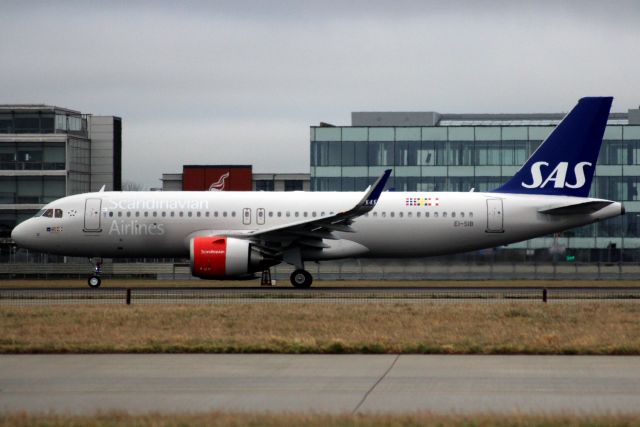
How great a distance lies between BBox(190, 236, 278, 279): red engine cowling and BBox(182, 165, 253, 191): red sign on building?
3185 centimetres

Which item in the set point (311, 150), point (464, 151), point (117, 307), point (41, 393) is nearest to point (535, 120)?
point (464, 151)

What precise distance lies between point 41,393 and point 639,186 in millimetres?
54331

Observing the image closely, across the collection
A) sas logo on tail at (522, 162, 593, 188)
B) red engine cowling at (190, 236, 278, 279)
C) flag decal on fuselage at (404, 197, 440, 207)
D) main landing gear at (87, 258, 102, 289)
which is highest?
sas logo on tail at (522, 162, 593, 188)

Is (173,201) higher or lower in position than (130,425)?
higher

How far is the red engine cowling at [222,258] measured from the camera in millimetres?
36656

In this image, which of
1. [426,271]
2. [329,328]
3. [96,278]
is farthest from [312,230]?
[329,328]

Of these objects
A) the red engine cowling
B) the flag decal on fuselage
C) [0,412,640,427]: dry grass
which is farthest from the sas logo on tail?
[0,412,640,427]: dry grass

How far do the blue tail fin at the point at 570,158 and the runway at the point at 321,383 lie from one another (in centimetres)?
2309

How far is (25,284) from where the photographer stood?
43.3 meters

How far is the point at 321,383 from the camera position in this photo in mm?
14594

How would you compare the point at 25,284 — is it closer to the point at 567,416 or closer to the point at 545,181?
the point at 545,181

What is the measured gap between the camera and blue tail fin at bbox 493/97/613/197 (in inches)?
Answer: 1591

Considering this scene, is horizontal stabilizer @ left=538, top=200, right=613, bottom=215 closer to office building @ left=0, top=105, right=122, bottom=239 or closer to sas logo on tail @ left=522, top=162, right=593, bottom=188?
sas logo on tail @ left=522, top=162, right=593, bottom=188

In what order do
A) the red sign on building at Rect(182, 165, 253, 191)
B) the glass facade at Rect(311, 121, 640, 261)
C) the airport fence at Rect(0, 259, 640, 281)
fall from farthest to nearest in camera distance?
1. the red sign on building at Rect(182, 165, 253, 191)
2. the glass facade at Rect(311, 121, 640, 261)
3. the airport fence at Rect(0, 259, 640, 281)
